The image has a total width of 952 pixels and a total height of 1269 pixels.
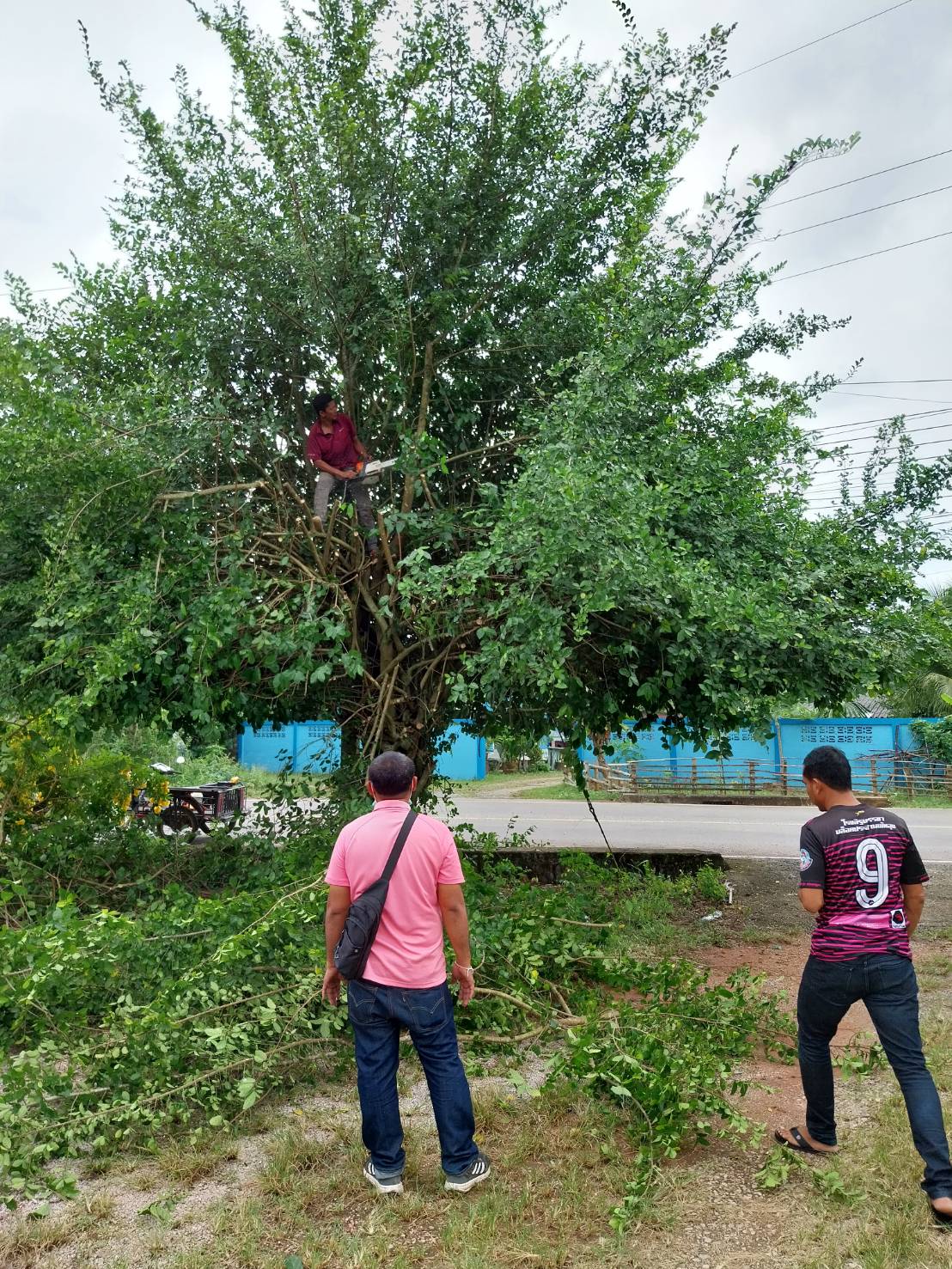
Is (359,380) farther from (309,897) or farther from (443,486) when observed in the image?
(309,897)

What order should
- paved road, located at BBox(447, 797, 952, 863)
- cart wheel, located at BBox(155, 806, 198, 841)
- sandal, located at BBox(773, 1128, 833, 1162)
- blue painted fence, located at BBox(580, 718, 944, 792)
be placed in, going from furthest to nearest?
1. blue painted fence, located at BBox(580, 718, 944, 792)
2. paved road, located at BBox(447, 797, 952, 863)
3. cart wheel, located at BBox(155, 806, 198, 841)
4. sandal, located at BBox(773, 1128, 833, 1162)

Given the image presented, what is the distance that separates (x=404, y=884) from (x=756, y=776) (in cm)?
2091

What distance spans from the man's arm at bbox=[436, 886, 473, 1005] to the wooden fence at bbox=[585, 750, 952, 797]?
63.6 ft

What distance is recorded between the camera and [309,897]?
210 inches

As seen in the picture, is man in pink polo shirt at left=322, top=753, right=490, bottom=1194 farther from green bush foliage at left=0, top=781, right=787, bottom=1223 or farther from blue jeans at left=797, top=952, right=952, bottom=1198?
blue jeans at left=797, top=952, right=952, bottom=1198

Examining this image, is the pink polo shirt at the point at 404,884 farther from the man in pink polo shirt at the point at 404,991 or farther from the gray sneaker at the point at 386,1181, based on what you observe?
the gray sneaker at the point at 386,1181

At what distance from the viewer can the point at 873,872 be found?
138 inches

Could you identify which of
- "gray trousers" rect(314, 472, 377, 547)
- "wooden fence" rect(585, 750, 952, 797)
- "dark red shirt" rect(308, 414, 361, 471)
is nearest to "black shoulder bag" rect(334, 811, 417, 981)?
"gray trousers" rect(314, 472, 377, 547)

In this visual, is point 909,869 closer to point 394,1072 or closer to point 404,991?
point 404,991

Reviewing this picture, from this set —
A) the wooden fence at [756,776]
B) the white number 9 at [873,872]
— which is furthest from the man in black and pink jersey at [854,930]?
the wooden fence at [756,776]

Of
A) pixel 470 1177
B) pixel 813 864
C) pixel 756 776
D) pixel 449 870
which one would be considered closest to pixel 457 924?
pixel 449 870

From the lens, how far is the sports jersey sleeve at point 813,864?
11.7 ft

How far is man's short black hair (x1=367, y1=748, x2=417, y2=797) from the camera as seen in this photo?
3594 millimetres

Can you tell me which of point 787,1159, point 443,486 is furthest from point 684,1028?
point 443,486
